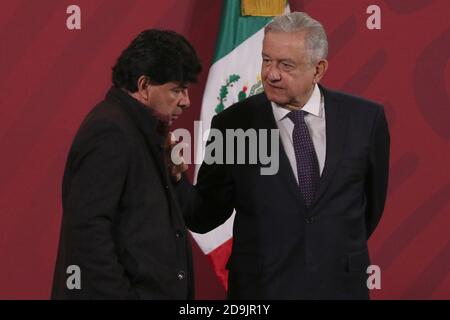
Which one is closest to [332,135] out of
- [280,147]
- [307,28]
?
[280,147]

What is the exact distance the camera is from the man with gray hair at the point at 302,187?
6.81 feet

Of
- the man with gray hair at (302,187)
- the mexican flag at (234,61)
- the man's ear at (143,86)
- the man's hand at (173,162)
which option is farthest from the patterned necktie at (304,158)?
the mexican flag at (234,61)

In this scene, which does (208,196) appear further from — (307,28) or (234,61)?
(234,61)

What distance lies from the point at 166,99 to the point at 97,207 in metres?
0.33

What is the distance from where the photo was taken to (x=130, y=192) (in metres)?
1.83

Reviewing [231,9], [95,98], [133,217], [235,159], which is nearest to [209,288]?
[95,98]

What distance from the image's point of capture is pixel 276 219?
2.08 m

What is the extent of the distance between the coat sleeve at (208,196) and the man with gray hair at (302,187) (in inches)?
1.1

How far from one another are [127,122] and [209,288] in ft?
5.84

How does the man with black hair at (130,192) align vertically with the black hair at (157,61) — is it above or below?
below

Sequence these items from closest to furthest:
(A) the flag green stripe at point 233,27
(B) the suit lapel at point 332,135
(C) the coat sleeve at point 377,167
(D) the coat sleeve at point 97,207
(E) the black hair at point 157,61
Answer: (D) the coat sleeve at point 97,207 → (E) the black hair at point 157,61 → (B) the suit lapel at point 332,135 → (C) the coat sleeve at point 377,167 → (A) the flag green stripe at point 233,27

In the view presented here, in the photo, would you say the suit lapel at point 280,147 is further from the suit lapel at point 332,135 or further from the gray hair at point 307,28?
the gray hair at point 307,28

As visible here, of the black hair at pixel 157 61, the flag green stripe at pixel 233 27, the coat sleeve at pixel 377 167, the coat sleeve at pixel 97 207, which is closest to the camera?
the coat sleeve at pixel 97 207

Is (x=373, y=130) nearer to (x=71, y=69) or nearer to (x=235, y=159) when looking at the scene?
(x=235, y=159)
